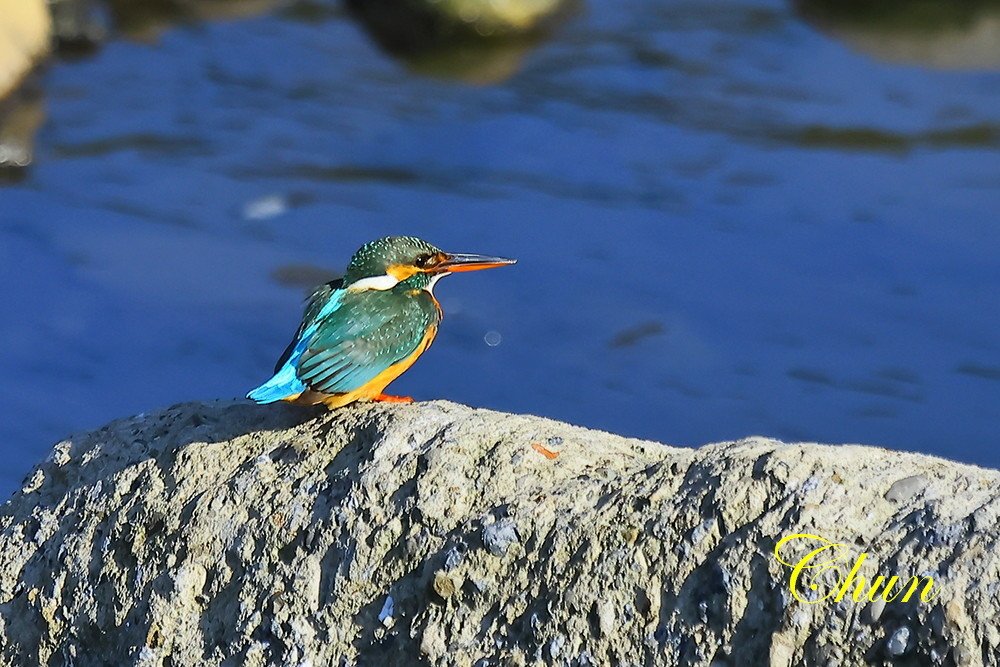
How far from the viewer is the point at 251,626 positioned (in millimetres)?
3406

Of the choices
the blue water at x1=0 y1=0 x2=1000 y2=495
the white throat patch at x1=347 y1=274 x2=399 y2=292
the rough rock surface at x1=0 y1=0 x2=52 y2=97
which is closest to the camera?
the white throat patch at x1=347 y1=274 x2=399 y2=292

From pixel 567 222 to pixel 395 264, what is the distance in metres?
4.25

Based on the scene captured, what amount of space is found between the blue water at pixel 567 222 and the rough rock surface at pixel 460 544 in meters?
2.72

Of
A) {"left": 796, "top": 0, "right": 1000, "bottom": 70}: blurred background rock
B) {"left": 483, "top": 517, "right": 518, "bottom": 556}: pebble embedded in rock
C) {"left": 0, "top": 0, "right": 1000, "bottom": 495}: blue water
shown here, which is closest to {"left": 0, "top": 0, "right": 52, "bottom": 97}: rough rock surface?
{"left": 0, "top": 0, "right": 1000, "bottom": 495}: blue water

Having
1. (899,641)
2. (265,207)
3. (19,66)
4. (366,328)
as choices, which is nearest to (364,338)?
(366,328)

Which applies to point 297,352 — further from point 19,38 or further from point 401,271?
point 19,38

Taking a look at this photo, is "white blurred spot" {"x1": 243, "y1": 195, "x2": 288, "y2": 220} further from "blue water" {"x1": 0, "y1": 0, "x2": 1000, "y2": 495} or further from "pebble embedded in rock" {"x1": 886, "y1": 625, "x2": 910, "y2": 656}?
"pebble embedded in rock" {"x1": 886, "y1": 625, "x2": 910, "y2": 656}

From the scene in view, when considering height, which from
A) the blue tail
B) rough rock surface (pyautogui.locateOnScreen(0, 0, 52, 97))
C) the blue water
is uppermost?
the blue tail

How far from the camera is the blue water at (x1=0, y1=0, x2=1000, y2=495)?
23.0 ft

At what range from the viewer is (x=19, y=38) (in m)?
10.8

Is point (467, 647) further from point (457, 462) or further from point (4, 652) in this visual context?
point (4, 652)

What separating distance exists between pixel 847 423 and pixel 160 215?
4361mm

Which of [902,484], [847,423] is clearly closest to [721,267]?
[847,423]
